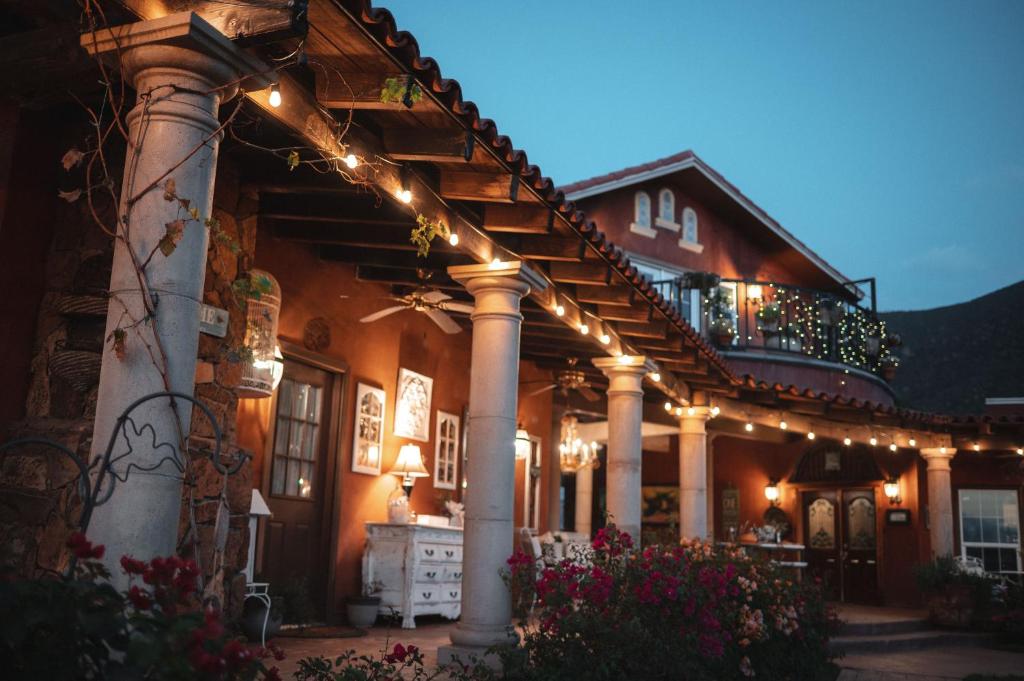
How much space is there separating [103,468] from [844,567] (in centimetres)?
1557

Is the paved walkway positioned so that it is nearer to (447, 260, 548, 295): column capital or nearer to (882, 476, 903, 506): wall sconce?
(882, 476, 903, 506): wall sconce

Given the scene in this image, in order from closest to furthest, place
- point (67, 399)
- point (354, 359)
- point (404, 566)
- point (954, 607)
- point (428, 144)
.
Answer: point (67, 399) < point (428, 144) < point (404, 566) < point (354, 359) < point (954, 607)

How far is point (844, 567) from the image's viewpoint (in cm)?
1656

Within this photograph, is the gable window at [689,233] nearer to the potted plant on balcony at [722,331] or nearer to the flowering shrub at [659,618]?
the potted plant on balcony at [722,331]

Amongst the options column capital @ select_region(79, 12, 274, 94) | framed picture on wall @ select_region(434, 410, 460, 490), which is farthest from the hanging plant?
framed picture on wall @ select_region(434, 410, 460, 490)

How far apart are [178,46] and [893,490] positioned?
48.8 ft

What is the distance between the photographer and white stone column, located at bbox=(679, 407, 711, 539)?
11508 millimetres

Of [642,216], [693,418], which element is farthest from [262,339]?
[642,216]

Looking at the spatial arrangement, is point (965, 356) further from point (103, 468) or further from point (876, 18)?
point (876, 18)

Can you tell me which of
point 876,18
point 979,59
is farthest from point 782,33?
point 979,59

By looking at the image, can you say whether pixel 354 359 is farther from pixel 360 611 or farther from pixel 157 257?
pixel 157 257

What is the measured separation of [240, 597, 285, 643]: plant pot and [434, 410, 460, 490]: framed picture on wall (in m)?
3.12

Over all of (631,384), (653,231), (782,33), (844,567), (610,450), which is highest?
(782,33)

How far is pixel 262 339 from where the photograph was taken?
251 inches
